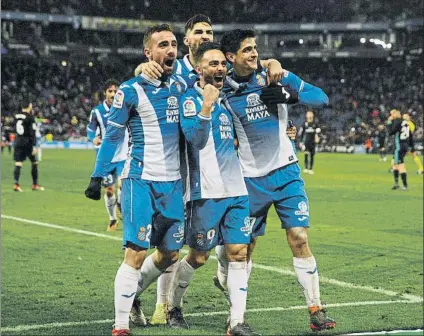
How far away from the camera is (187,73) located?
673cm

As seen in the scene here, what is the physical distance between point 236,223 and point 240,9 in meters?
65.0

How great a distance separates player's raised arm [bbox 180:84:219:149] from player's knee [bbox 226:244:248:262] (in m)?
0.83

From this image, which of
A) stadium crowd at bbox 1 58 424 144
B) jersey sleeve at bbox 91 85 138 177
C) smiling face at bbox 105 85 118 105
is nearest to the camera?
jersey sleeve at bbox 91 85 138 177

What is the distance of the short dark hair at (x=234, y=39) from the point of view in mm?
A: 6461

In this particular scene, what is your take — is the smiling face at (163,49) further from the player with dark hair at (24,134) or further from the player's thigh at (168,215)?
the player with dark hair at (24,134)

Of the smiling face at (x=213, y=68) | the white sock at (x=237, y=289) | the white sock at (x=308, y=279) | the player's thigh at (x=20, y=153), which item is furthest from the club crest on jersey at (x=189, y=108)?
the player's thigh at (x=20, y=153)

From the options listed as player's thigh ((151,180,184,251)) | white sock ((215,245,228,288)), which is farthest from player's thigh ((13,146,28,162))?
player's thigh ((151,180,184,251))

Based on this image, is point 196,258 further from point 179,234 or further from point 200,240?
point 179,234

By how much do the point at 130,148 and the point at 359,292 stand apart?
124 inches

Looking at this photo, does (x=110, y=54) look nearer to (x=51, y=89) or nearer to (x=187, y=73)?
(x=51, y=89)

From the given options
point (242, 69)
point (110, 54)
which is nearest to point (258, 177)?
point (242, 69)

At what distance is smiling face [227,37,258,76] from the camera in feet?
21.2

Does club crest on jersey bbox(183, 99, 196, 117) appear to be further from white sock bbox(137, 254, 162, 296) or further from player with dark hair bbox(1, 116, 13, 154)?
player with dark hair bbox(1, 116, 13, 154)

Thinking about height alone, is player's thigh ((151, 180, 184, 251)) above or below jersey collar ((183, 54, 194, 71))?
below
